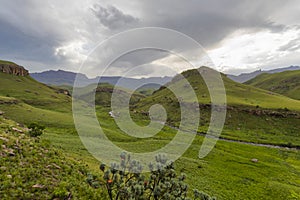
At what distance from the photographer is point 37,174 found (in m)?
15.2

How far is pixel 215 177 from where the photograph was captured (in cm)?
3294

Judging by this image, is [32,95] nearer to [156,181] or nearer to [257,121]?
[257,121]

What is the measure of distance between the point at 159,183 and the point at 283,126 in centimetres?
10231

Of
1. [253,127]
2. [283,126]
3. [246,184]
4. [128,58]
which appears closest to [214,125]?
[253,127]

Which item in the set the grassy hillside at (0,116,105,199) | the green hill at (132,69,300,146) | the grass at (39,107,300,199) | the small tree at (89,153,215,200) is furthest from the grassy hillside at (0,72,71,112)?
the small tree at (89,153,215,200)

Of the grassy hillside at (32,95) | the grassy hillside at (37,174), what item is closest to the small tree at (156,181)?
the grassy hillside at (37,174)

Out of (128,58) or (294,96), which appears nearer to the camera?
(128,58)

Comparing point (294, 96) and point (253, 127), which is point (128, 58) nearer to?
point (253, 127)

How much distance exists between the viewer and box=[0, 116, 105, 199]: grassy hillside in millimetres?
13242

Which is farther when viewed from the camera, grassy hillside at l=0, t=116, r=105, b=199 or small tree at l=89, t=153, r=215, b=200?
grassy hillside at l=0, t=116, r=105, b=199

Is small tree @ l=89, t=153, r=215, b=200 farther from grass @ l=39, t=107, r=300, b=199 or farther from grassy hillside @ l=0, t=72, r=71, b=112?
grassy hillside @ l=0, t=72, r=71, b=112

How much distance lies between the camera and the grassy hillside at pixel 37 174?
43.4ft

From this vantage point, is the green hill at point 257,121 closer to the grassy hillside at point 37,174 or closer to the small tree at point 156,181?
the grassy hillside at point 37,174

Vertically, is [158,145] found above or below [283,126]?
below
